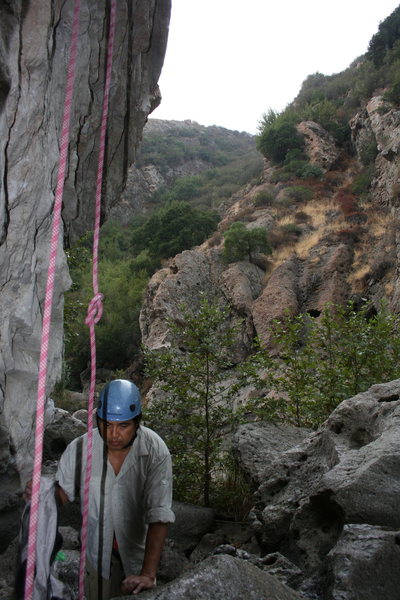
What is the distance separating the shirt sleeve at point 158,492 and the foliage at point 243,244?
54.7 feet

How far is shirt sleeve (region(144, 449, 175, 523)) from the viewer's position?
2.48 m

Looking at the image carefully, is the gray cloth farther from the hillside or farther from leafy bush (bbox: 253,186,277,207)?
the hillside

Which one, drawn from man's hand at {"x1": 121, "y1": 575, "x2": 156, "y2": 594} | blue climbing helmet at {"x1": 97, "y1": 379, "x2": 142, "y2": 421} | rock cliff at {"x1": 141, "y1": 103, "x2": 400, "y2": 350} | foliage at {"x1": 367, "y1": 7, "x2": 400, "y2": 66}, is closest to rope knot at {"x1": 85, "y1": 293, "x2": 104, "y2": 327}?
blue climbing helmet at {"x1": 97, "y1": 379, "x2": 142, "y2": 421}

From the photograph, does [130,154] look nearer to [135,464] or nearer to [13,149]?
[13,149]

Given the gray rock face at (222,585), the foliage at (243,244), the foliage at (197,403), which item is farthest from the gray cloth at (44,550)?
the foliage at (243,244)

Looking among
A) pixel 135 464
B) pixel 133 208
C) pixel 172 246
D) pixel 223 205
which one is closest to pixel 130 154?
pixel 135 464

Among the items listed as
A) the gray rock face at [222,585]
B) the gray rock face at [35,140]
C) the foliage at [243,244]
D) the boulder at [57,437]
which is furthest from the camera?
the foliage at [243,244]

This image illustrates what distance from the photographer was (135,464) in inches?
104

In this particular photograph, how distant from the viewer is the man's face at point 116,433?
2.58 m

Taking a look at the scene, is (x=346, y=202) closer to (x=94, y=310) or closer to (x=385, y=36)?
(x=385, y=36)

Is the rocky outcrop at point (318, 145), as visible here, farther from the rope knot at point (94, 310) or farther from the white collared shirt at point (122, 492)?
the white collared shirt at point (122, 492)

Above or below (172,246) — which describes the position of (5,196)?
below

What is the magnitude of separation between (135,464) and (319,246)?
695 inches

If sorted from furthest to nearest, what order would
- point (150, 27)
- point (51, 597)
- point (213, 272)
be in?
point (213, 272) < point (150, 27) < point (51, 597)
